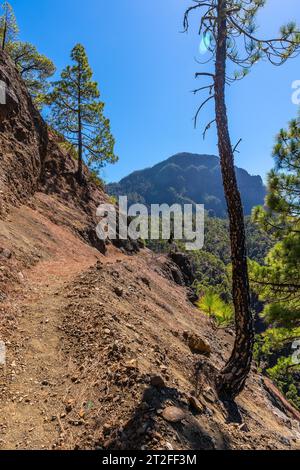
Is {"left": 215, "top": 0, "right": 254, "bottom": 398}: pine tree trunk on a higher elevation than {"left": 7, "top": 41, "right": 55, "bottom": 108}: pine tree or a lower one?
lower

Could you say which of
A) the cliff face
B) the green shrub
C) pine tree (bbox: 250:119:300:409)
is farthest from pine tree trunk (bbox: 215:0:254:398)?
the cliff face

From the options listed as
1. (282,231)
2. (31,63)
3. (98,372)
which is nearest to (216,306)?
(282,231)

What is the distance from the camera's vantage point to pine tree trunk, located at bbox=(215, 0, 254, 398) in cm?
610

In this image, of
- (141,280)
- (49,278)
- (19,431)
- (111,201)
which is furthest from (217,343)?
(111,201)

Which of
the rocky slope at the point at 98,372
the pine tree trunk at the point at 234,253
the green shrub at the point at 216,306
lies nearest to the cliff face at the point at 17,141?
the rocky slope at the point at 98,372

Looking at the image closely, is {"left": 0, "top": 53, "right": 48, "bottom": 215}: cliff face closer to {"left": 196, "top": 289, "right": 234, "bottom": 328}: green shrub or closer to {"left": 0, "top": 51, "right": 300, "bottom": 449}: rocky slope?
{"left": 0, "top": 51, "right": 300, "bottom": 449}: rocky slope

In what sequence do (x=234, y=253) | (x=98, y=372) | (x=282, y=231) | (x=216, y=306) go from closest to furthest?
(x=98, y=372) < (x=234, y=253) < (x=282, y=231) < (x=216, y=306)

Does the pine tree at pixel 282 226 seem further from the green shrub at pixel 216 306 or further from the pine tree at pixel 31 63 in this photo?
the pine tree at pixel 31 63

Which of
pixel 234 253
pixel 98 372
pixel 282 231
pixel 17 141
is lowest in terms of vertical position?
pixel 98 372

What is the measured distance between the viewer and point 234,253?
625 centimetres

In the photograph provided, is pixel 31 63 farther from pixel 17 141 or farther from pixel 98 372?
pixel 98 372

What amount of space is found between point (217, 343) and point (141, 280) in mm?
3777

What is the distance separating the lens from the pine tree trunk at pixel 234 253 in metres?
6.10

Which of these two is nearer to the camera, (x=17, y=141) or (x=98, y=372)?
(x=98, y=372)
